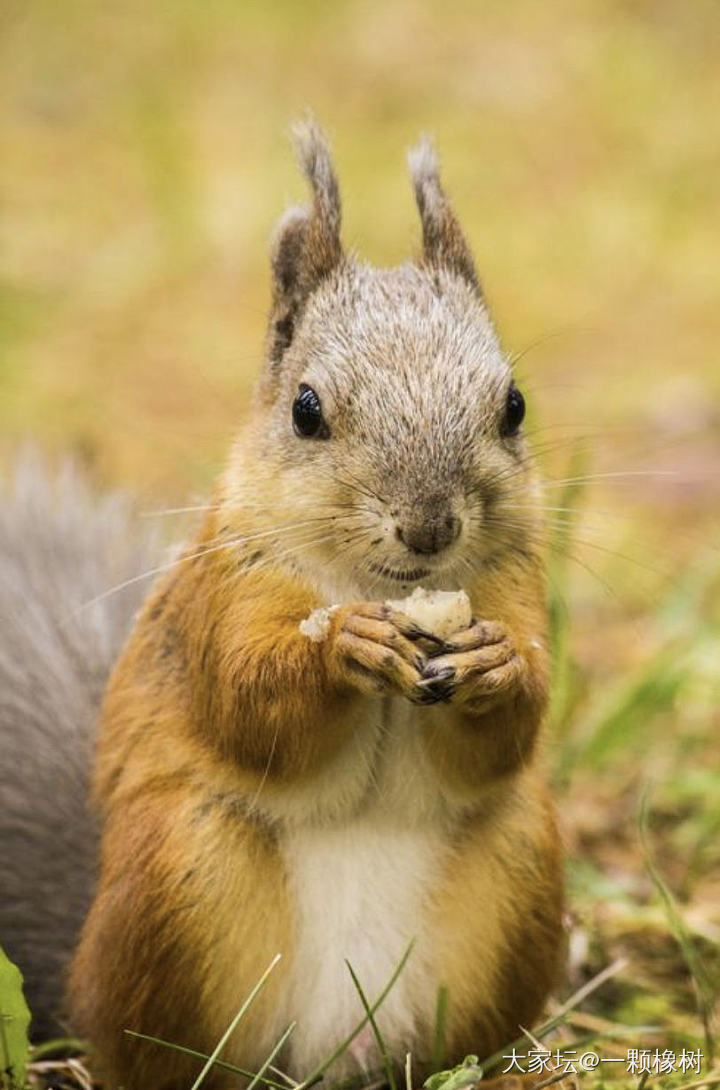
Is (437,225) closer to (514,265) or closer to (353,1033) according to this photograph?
(353,1033)

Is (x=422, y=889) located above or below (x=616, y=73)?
below

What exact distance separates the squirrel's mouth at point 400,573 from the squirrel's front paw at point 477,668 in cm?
10

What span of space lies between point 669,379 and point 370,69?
3.51m

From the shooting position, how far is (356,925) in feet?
7.40

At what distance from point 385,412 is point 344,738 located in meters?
0.43

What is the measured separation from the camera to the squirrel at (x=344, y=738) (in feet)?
6.89

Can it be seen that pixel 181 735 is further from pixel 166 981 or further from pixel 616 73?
pixel 616 73

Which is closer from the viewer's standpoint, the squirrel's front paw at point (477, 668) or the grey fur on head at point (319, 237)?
the squirrel's front paw at point (477, 668)

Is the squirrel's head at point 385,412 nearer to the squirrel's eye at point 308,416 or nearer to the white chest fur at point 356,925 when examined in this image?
the squirrel's eye at point 308,416

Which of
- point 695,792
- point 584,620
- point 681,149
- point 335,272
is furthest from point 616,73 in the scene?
point 335,272

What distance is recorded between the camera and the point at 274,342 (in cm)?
248

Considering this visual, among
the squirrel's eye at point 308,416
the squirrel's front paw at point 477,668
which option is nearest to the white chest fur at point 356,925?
the squirrel's front paw at point 477,668

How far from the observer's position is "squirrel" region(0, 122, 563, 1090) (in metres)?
2.10

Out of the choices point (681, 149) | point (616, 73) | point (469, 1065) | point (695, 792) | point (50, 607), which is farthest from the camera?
point (616, 73)
